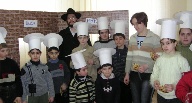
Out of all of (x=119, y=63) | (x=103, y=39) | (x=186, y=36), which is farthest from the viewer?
(x=103, y=39)

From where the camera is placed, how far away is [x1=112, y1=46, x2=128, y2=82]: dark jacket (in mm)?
2500

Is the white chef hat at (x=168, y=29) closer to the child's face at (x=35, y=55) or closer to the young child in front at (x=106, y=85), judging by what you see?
the young child in front at (x=106, y=85)

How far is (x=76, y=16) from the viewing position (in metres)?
3.04

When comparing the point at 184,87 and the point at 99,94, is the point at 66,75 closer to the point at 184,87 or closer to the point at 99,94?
the point at 99,94

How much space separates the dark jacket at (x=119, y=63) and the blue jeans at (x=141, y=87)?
221mm

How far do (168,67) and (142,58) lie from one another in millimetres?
409

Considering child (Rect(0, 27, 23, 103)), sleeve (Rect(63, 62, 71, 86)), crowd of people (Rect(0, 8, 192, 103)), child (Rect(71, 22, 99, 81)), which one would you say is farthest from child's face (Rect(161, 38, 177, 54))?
child (Rect(0, 27, 23, 103))

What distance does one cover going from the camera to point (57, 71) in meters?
2.52

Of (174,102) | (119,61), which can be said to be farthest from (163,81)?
(119,61)

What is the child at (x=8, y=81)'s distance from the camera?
7.46 feet

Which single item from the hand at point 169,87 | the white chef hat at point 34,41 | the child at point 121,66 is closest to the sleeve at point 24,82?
the white chef hat at point 34,41

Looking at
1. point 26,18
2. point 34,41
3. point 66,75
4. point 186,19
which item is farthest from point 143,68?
point 26,18

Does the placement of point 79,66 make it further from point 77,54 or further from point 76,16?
point 76,16

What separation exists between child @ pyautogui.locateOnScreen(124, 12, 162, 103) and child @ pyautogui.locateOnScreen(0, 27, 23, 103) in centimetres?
107
